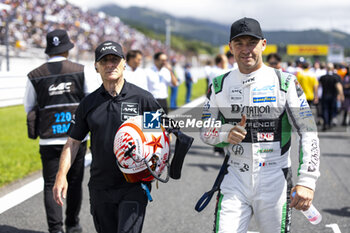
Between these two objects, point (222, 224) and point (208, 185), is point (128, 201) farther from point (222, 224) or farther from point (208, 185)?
point (208, 185)

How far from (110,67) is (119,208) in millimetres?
1026

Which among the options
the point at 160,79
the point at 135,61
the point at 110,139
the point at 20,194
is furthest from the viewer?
the point at 160,79

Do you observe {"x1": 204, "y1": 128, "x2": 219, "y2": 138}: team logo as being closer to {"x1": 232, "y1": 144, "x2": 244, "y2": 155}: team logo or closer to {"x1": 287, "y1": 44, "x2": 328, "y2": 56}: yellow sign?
{"x1": 232, "y1": 144, "x2": 244, "y2": 155}: team logo

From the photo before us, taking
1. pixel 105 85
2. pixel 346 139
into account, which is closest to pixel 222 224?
pixel 105 85

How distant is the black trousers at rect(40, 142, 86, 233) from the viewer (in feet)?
12.6

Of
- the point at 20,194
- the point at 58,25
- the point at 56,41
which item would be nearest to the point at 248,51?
the point at 56,41

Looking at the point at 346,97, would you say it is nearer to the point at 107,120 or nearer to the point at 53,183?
the point at 53,183

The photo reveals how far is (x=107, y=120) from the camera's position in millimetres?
2867

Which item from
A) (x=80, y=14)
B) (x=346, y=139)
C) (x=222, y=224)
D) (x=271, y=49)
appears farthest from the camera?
(x=271, y=49)

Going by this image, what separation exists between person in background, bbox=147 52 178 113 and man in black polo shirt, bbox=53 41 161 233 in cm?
537

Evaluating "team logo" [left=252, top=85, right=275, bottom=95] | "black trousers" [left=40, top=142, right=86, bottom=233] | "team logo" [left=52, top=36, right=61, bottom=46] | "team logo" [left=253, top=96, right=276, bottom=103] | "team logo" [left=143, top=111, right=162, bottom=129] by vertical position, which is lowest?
"black trousers" [left=40, top=142, right=86, bottom=233]

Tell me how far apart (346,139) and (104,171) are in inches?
348

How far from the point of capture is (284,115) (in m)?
2.67

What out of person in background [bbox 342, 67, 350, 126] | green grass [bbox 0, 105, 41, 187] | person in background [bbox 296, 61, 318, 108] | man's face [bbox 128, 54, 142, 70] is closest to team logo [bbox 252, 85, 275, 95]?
green grass [bbox 0, 105, 41, 187]
